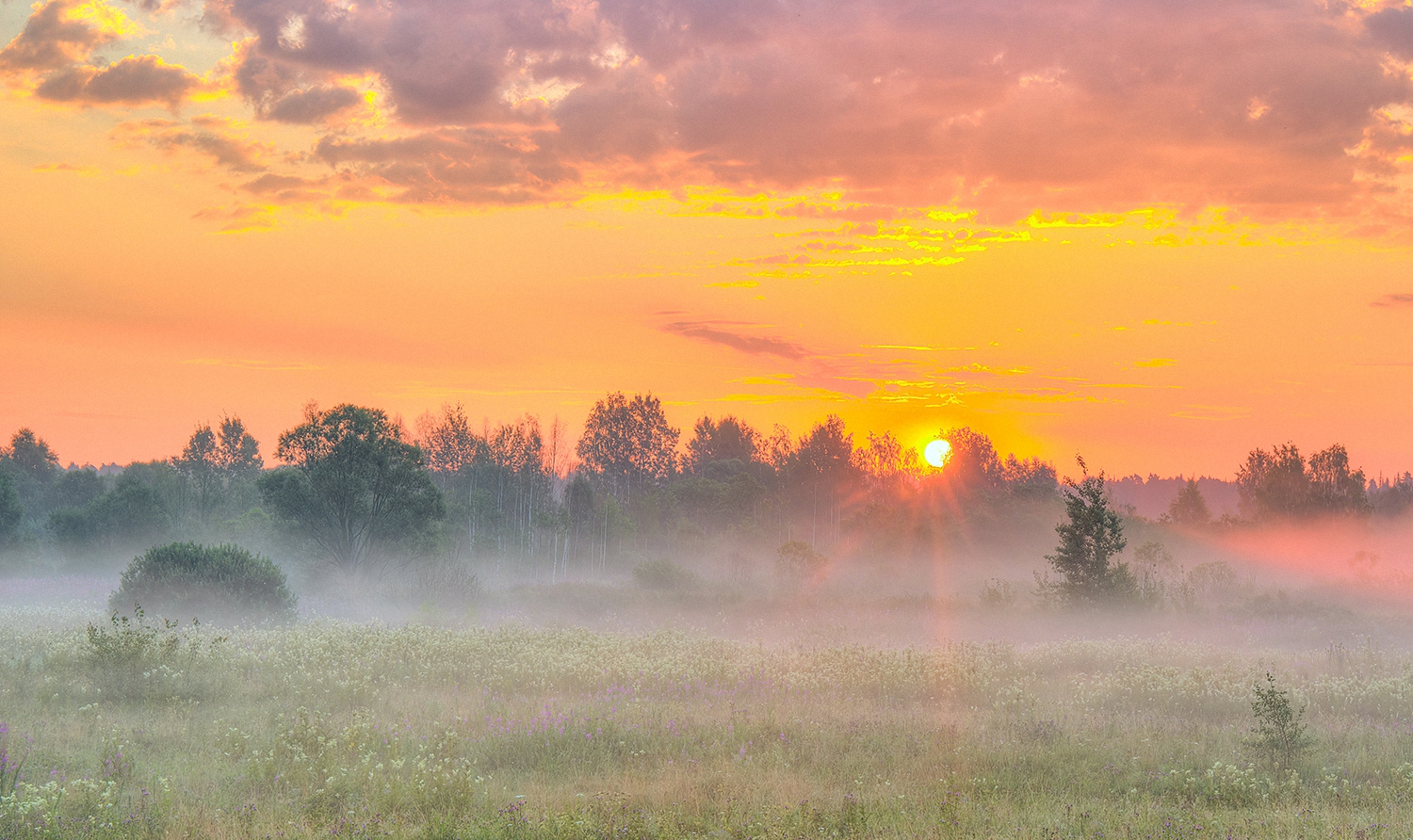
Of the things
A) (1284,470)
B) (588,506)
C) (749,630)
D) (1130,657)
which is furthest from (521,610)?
(1284,470)

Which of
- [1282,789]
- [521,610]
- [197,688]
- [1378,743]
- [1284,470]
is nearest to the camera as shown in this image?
[1282,789]

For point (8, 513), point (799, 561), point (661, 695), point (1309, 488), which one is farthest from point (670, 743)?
point (1309, 488)

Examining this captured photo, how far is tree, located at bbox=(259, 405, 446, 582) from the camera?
39625 millimetres

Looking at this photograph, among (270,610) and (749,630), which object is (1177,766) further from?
(270,610)

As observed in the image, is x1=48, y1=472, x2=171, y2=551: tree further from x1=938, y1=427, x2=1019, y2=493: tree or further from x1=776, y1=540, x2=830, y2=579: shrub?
x1=938, y1=427, x2=1019, y2=493: tree

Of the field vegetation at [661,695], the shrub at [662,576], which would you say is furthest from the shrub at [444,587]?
the shrub at [662,576]

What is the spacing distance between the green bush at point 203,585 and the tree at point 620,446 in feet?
241

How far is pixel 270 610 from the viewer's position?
26.4 metres

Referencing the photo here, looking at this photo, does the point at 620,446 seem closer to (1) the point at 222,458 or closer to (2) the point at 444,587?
(1) the point at 222,458

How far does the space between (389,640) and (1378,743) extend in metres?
18.6

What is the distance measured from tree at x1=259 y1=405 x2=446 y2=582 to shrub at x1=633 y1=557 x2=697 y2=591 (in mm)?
12245

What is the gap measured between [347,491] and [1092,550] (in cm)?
3085

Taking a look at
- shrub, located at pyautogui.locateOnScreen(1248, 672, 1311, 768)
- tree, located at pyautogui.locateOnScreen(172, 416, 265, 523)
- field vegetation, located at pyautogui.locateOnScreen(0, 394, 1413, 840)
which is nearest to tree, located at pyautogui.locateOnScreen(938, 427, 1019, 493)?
field vegetation, located at pyautogui.locateOnScreen(0, 394, 1413, 840)

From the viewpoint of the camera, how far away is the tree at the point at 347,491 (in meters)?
39.6
